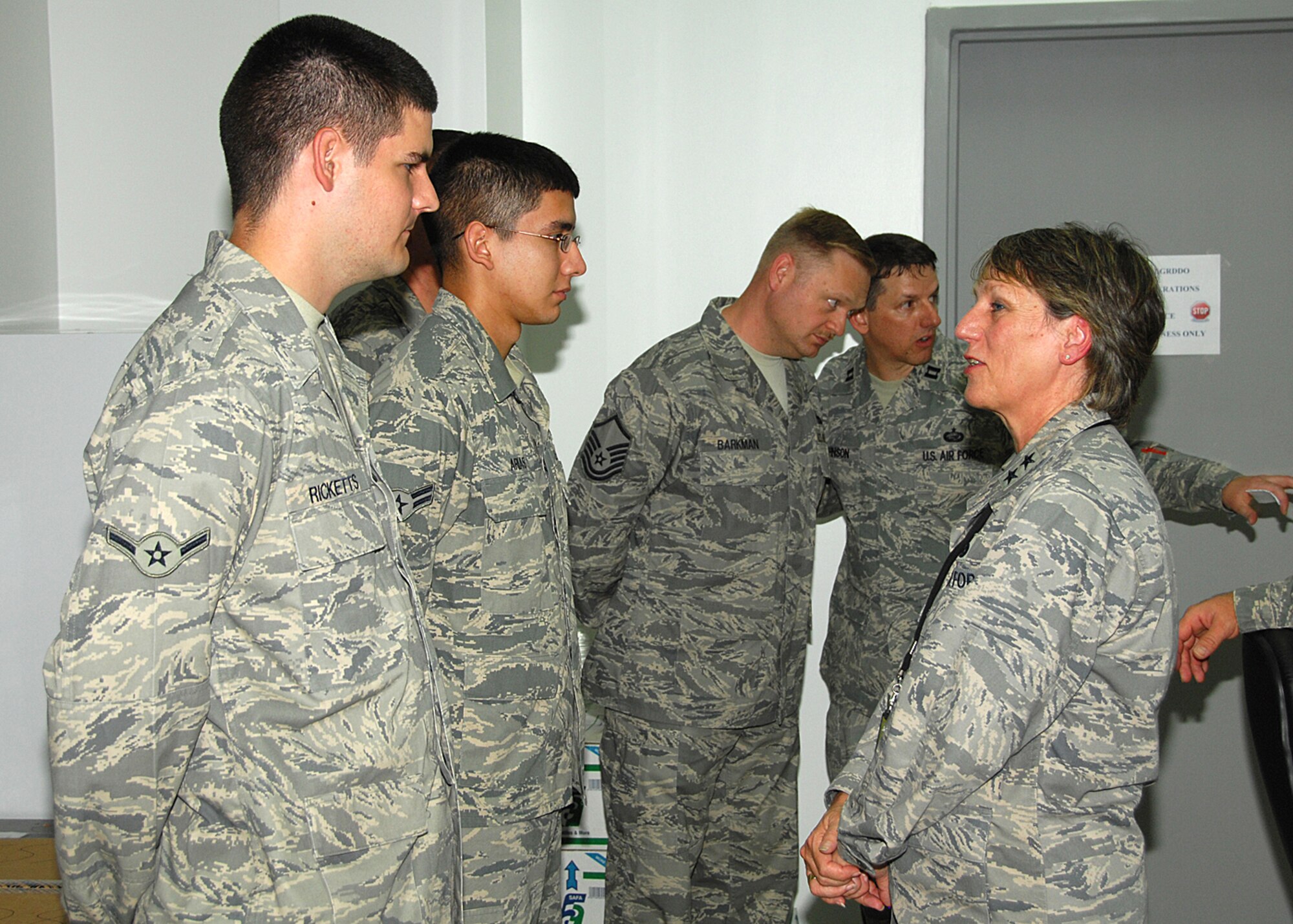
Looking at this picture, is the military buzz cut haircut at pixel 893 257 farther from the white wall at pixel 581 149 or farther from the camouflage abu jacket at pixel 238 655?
the camouflage abu jacket at pixel 238 655

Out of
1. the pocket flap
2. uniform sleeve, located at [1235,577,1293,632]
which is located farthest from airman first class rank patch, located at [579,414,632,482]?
uniform sleeve, located at [1235,577,1293,632]

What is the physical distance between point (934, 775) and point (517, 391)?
0.93 meters

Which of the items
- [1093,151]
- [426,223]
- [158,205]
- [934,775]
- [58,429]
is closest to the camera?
[934,775]

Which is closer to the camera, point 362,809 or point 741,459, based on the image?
point 362,809

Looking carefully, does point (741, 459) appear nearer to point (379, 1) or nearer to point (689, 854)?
point (689, 854)

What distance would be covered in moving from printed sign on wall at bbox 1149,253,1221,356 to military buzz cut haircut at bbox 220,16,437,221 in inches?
91.8

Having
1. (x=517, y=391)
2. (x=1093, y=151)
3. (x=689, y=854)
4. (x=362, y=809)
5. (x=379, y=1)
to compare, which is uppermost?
(x=379, y=1)

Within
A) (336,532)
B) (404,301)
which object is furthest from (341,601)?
(404,301)

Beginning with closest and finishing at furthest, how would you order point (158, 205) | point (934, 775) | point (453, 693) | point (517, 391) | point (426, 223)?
point (934, 775), point (453, 693), point (517, 391), point (426, 223), point (158, 205)

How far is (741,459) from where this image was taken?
88.0 inches

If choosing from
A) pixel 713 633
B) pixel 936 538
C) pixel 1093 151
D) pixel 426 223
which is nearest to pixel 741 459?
pixel 713 633

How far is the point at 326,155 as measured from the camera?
1.19 m

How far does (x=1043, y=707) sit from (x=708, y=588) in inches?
39.9

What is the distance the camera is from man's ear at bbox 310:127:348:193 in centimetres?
119
